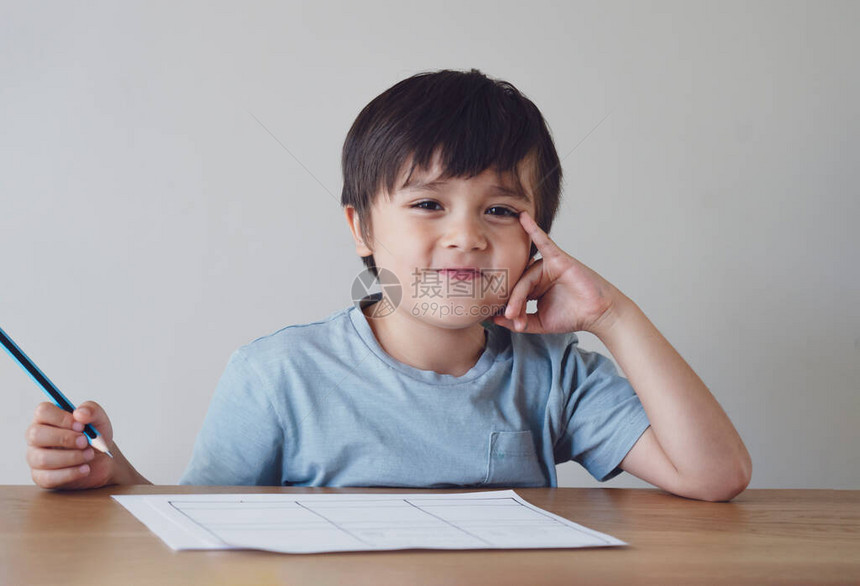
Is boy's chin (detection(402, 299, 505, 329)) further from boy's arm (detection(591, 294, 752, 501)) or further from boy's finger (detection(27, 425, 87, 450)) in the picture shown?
boy's finger (detection(27, 425, 87, 450))

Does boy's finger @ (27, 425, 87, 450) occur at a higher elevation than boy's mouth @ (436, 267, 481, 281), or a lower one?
lower

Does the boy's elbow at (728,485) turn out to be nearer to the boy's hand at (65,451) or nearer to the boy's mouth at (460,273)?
the boy's mouth at (460,273)

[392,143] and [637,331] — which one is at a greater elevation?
[392,143]

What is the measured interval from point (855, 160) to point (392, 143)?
2.81ft

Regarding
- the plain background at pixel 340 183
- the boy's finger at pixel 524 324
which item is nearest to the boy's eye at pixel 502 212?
the boy's finger at pixel 524 324

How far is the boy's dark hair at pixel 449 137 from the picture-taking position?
835mm

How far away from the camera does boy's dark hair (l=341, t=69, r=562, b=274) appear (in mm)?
835

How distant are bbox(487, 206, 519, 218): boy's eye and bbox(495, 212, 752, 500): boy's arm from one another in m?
0.01

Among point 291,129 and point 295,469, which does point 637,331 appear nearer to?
point 295,469

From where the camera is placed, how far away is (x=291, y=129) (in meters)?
1.20

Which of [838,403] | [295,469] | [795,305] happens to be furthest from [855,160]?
[295,469]

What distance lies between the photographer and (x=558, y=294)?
902 millimetres

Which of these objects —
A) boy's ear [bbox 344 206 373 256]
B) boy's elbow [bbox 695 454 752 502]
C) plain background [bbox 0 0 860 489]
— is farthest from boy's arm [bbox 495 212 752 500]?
plain background [bbox 0 0 860 489]

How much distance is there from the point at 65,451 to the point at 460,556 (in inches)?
14.0
